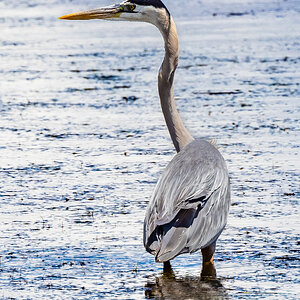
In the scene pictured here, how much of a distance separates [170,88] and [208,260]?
1691mm

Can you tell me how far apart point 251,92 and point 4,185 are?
5933 millimetres

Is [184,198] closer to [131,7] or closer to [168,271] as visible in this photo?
[168,271]

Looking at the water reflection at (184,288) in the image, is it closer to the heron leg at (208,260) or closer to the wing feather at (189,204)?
the heron leg at (208,260)

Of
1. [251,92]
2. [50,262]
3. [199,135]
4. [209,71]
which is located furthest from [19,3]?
[50,262]

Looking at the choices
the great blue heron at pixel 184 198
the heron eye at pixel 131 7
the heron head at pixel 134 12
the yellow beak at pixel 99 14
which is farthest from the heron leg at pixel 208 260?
the yellow beak at pixel 99 14

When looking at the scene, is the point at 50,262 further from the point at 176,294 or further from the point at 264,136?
the point at 264,136

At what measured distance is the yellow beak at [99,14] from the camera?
7941 millimetres

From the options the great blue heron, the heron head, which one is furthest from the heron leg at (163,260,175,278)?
the heron head

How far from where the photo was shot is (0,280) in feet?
21.0

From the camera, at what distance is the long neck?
767cm

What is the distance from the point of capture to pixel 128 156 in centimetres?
1026

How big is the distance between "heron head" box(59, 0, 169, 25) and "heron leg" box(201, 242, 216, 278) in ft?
7.03

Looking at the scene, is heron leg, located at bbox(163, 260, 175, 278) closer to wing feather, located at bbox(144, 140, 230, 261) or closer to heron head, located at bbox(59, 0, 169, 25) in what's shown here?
wing feather, located at bbox(144, 140, 230, 261)

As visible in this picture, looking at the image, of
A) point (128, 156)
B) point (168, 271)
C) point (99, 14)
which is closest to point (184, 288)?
point (168, 271)
